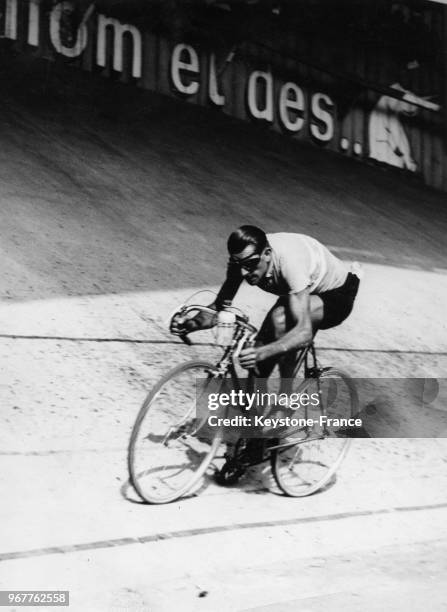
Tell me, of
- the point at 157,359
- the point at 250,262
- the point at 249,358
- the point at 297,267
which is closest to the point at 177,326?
the point at 249,358

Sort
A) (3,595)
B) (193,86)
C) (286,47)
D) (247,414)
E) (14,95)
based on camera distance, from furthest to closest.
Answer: (286,47)
(193,86)
(14,95)
(247,414)
(3,595)

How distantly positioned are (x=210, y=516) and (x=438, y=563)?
1.17 meters

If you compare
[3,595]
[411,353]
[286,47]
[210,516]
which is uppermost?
[286,47]

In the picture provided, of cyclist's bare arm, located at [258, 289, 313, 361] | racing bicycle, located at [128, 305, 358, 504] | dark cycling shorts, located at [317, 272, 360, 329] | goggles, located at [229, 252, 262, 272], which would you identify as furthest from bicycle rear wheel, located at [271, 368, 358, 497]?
goggles, located at [229, 252, 262, 272]

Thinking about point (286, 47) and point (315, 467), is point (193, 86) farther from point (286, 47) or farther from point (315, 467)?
point (315, 467)

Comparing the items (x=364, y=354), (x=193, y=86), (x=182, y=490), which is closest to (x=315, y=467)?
(x=182, y=490)

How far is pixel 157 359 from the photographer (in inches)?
212

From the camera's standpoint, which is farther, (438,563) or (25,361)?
(25,361)

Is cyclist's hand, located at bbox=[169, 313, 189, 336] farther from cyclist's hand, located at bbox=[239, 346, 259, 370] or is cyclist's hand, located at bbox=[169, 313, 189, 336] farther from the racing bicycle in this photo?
cyclist's hand, located at bbox=[239, 346, 259, 370]

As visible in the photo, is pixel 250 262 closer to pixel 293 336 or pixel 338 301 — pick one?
pixel 293 336

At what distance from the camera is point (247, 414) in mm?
4266

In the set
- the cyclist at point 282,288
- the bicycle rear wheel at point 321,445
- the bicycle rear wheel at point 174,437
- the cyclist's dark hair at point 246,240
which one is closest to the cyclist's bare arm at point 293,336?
the cyclist at point 282,288

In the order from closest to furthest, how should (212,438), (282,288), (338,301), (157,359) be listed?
(212,438), (282,288), (338,301), (157,359)

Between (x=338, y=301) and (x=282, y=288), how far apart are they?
0.49 metres
